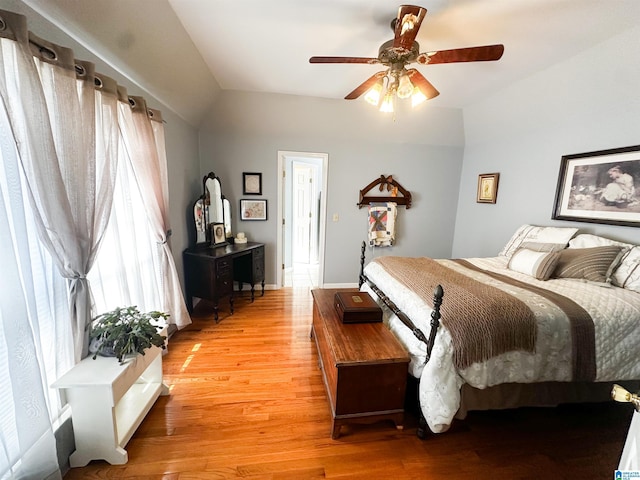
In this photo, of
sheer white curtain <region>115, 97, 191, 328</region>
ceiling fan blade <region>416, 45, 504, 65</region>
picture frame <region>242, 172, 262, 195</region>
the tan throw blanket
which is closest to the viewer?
the tan throw blanket

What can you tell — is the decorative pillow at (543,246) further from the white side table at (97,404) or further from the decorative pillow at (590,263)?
the white side table at (97,404)

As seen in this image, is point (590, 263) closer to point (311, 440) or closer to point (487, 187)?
point (487, 187)

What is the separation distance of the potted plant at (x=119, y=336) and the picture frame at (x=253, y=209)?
90.4 inches

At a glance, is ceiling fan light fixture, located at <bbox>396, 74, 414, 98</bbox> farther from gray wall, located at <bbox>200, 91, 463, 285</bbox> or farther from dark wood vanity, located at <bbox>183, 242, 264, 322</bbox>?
dark wood vanity, located at <bbox>183, 242, 264, 322</bbox>

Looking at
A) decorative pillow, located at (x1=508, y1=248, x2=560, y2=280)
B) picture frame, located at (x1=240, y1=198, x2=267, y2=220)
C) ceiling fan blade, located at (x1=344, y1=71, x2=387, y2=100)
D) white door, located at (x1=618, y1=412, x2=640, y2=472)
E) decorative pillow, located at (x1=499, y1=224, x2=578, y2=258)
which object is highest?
ceiling fan blade, located at (x1=344, y1=71, x2=387, y2=100)

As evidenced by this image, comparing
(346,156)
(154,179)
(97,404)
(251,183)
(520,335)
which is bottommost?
(97,404)

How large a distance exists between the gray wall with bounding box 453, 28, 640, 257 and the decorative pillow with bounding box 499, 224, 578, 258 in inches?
7.0

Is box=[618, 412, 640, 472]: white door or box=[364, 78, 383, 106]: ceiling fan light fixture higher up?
box=[364, 78, 383, 106]: ceiling fan light fixture

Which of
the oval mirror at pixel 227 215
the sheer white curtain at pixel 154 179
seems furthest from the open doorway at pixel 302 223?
the sheer white curtain at pixel 154 179

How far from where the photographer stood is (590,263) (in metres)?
1.92

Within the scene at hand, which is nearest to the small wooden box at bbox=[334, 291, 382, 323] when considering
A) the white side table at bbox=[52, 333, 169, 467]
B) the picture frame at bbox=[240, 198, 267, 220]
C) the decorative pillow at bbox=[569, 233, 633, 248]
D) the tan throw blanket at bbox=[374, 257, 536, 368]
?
the tan throw blanket at bbox=[374, 257, 536, 368]

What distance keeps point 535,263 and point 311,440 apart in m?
2.22

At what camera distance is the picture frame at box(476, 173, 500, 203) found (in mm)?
3320

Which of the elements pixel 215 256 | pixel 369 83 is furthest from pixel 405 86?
pixel 215 256
